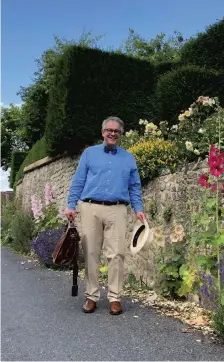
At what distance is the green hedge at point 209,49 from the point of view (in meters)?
9.81

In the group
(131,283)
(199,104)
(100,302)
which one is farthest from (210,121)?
(100,302)

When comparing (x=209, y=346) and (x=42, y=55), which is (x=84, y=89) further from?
(x=42, y=55)

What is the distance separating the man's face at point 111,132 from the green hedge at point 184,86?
4.37 meters

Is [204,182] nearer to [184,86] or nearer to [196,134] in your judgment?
[196,134]

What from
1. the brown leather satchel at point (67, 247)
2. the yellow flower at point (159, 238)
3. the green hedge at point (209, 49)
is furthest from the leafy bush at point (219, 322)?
the green hedge at point (209, 49)

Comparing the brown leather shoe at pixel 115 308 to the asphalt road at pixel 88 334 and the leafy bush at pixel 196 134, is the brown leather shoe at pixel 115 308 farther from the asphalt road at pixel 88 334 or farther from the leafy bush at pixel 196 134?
the leafy bush at pixel 196 134

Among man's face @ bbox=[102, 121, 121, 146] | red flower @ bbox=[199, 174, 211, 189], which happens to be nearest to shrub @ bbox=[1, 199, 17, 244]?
man's face @ bbox=[102, 121, 121, 146]

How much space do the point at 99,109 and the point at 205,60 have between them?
2.78 metres

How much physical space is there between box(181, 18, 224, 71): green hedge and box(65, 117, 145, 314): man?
244 inches

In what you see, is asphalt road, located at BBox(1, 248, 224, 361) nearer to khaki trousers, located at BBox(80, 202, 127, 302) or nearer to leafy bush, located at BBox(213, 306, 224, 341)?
leafy bush, located at BBox(213, 306, 224, 341)

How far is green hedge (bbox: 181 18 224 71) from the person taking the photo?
9.81 metres

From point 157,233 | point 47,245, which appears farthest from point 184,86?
point 157,233

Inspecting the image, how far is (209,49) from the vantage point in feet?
32.9

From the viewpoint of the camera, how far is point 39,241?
804 centimetres
